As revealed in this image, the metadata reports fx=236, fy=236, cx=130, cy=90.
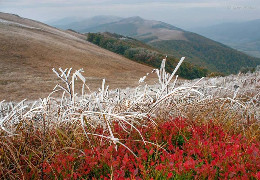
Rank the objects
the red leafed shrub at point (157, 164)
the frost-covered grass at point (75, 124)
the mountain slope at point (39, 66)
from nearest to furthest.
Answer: the red leafed shrub at point (157, 164) < the frost-covered grass at point (75, 124) < the mountain slope at point (39, 66)

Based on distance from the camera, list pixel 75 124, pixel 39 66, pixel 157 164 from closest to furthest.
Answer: pixel 157 164 < pixel 75 124 < pixel 39 66

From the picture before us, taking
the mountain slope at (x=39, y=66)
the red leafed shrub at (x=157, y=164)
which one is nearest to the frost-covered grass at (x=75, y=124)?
the red leafed shrub at (x=157, y=164)

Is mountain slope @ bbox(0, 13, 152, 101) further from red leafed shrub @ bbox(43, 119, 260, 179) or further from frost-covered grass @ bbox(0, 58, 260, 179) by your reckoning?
red leafed shrub @ bbox(43, 119, 260, 179)

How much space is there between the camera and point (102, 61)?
49.9 meters

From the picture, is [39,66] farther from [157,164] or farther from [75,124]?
[157,164]


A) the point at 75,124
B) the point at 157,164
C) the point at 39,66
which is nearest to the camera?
the point at 157,164

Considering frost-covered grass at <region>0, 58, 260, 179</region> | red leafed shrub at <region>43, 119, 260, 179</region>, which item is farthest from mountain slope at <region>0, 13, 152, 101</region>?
red leafed shrub at <region>43, 119, 260, 179</region>

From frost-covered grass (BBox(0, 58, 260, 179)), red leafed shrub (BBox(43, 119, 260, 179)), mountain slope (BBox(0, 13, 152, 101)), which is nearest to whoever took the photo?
red leafed shrub (BBox(43, 119, 260, 179))

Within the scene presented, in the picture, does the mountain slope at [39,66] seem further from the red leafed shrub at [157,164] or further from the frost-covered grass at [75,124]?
the red leafed shrub at [157,164]

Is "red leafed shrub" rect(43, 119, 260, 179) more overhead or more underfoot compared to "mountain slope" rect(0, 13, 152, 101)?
more overhead

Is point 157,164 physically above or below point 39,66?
above

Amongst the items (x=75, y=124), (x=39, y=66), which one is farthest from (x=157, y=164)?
(x=39, y=66)

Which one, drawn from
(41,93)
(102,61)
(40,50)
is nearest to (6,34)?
(40,50)

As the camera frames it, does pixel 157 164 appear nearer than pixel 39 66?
Yes
